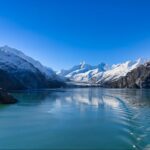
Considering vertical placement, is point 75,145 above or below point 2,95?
below

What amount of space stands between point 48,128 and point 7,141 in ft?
25.4

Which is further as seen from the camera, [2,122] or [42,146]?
[2,122]

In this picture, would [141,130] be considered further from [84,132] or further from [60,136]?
[60,136]

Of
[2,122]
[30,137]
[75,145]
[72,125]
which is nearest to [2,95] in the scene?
[2,122]

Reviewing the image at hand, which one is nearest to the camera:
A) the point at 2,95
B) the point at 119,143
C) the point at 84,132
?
the point at 119,143

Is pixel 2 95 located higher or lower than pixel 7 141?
higher

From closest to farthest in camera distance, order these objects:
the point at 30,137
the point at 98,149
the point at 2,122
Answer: the point at 98,149 < the point at 30,137 < the point at 2,122

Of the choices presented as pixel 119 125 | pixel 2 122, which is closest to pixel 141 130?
pixel 119 125

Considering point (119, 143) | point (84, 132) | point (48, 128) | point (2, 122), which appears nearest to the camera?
point (119, 143)

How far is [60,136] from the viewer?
2858 cm

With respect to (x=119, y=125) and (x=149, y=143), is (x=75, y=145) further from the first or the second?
(x=119, y=125)

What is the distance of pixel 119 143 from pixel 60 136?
6.69 m

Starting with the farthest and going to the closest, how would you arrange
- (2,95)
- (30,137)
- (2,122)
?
(2,95) < (2,122) < (30,137)

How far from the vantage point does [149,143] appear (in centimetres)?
2450
